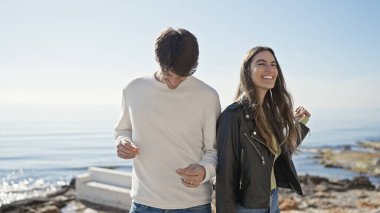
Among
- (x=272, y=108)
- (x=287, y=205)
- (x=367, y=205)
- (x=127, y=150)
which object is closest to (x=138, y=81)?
(x=127, y=150)

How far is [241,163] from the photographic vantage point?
254cm

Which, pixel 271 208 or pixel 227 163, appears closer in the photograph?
pixel 227 163

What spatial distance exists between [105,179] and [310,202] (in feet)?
20.8

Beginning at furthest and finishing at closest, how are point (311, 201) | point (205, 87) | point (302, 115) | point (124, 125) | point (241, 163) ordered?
point (311, 201)
point (302, 115)
point (241, 163)
point (124, 125)
point (205, 87)

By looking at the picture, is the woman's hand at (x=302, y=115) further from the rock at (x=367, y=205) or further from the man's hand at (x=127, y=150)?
the rock at (x=367, y=205)

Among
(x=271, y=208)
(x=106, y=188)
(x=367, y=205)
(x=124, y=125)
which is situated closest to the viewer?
(x=124, y=125)

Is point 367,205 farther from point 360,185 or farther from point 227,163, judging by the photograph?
point 227,163

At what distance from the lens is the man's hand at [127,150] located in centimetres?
212

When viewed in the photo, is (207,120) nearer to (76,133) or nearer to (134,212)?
(134,212)

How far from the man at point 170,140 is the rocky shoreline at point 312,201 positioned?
6994mm

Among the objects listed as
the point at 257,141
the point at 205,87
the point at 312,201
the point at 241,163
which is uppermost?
the point at 205,87

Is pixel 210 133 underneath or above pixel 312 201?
above

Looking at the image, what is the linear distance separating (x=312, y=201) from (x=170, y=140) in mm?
11145

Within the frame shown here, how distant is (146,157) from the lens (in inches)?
86.0
